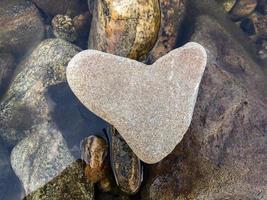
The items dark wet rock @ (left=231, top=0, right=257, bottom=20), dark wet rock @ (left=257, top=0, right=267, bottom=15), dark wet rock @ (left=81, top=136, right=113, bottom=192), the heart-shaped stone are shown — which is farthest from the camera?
dark wet rock @ (left=257, top=0, right=267, bottom=15)

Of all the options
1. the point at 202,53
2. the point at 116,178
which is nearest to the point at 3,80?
the point at 116,178

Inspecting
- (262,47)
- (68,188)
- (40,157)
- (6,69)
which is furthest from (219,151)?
(6,69)

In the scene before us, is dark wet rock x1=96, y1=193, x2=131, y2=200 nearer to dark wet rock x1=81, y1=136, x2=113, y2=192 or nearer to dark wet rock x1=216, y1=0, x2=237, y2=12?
dark wet rock x1=81, y1=136, x2=113, y2=192

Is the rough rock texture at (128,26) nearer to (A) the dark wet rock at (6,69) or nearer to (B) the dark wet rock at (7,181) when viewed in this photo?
(A) the dark wet rock at (6,69)

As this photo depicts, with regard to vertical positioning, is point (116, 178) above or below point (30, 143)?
above

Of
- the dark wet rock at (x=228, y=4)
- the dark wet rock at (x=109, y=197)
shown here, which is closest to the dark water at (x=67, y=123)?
the dark wet rock at (x=109, y=197)

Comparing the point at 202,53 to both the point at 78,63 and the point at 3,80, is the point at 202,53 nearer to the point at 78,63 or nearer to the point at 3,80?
the point at 78,63

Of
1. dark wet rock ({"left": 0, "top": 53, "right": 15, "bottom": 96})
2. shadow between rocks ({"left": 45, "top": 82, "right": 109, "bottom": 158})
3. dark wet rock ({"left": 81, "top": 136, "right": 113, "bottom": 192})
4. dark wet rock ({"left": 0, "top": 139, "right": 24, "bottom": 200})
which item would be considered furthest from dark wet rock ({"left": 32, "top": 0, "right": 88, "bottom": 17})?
dark wet rock ({"left": 81, "top": 136, "right": 113, "bottom": 192})
